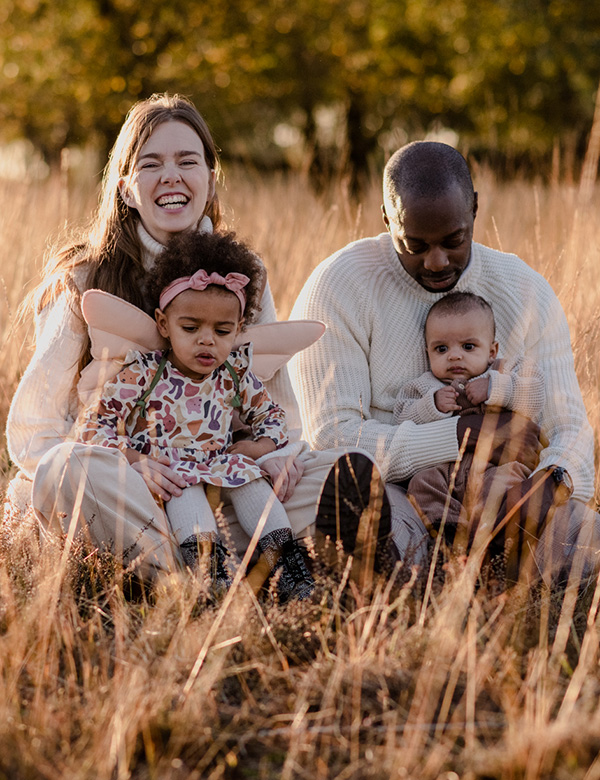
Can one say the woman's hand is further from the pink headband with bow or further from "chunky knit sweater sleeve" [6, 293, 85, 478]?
the pink headband with bow

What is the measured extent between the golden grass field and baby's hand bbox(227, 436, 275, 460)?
551mm

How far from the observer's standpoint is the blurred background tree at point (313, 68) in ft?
40.2

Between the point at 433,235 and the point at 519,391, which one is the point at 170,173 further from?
the point at 519,391

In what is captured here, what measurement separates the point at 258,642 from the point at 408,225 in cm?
147

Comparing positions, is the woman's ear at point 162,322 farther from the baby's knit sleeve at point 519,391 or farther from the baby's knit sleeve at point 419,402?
the baby's knit sleeve at point 519,391

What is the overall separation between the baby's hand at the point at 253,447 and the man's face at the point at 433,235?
79 cm

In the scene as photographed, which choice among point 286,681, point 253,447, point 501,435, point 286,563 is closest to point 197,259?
point 253,447

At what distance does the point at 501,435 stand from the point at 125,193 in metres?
1.49

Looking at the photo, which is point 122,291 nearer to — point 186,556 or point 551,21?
point 186,556

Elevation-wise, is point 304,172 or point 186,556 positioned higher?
point 304,172

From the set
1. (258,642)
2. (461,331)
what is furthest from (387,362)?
(258,642)

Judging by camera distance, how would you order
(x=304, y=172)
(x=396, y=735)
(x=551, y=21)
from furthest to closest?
1. (x=551, y=21)
2. (x=304, y=172)
3. (x=396, y=735)

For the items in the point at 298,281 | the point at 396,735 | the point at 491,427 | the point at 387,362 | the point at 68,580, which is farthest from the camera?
the point at 298,281

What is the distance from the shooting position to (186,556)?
275cm
